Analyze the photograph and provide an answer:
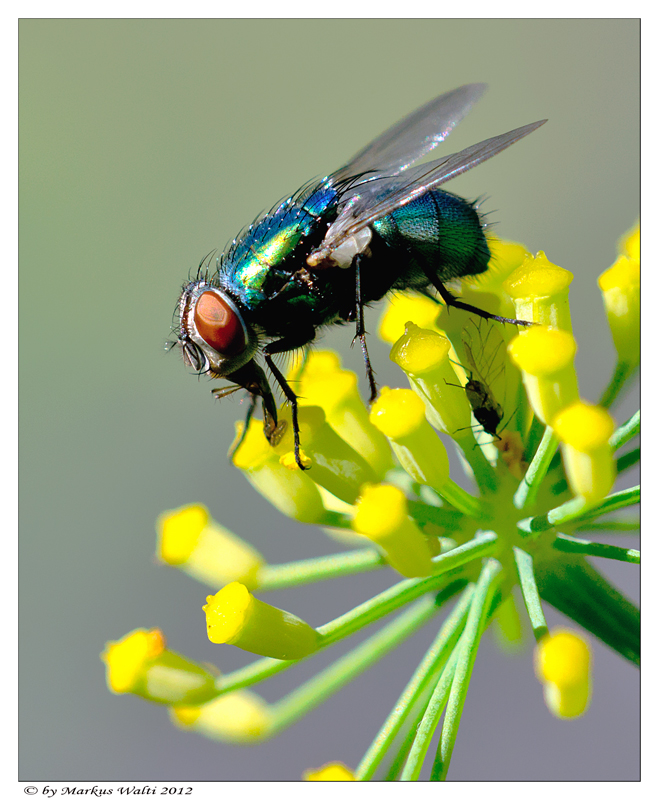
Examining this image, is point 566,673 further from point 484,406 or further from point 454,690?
point 484,406

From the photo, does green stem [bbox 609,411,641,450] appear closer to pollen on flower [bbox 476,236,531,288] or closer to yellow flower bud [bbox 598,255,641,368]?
yellow flower bud [bbox 598,255,641,368]

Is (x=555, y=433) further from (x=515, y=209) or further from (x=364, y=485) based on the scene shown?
(x=515, y=209)

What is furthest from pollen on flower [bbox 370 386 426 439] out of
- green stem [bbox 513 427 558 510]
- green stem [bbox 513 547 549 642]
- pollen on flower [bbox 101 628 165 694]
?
pollen on flower [bbox 101 628 165 694]

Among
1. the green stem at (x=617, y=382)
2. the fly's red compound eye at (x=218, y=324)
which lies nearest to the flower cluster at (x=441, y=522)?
the green stem at (x=617, y=382)

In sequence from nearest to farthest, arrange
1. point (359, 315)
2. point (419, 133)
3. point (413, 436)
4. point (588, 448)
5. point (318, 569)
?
1. point (588, 448)
2. point (413, 436)
3. point (318, 569)
4. point (359, 315)
5. point (419, 133)

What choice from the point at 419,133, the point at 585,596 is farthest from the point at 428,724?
the point at 419,133
